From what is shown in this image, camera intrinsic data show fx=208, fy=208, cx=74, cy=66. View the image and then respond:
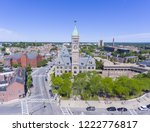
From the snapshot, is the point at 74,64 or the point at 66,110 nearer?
the point at 66,110

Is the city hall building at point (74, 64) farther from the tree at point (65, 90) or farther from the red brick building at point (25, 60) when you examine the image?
the tree at point (65, 90)

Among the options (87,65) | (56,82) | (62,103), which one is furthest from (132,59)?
(62,103)

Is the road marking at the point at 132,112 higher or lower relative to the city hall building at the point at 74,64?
lower

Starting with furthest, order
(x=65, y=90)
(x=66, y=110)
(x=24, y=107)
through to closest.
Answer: (x=65, y=90) → (x=24, y=107) → (x=66, y=110)

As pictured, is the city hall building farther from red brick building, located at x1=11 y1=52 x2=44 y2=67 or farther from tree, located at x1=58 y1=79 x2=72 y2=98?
tree, located at x1=58 y1=79 x2=72 y2=98

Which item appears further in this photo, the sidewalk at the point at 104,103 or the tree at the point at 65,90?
the tree at the point at 65,90

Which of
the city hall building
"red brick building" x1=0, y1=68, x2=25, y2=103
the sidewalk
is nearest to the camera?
the sidewalk

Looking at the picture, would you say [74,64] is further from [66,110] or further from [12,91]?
[66,110]

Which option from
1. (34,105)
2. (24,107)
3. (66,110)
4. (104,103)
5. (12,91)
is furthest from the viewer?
(12,91)

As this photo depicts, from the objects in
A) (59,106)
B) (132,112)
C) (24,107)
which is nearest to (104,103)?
(132,112)

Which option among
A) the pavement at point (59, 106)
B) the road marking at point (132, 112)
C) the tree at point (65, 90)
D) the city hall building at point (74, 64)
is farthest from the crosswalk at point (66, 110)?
the city hall building at point (74, 64)

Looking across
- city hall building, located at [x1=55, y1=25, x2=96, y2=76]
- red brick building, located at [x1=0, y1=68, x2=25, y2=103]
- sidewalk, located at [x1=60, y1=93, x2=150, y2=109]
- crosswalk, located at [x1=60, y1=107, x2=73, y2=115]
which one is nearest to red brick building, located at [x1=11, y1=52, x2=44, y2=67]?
city hall building, located at [x1=55, y1=25, x2=96, y2=76]
